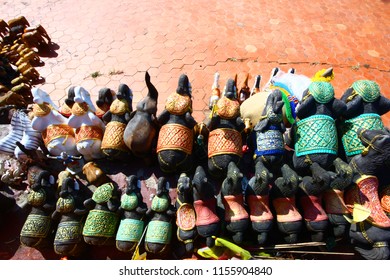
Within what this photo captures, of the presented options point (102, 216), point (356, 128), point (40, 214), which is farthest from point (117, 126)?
point (356, 128)

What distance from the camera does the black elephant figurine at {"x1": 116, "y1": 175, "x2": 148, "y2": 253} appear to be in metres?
3.27

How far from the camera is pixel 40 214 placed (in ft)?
11.2

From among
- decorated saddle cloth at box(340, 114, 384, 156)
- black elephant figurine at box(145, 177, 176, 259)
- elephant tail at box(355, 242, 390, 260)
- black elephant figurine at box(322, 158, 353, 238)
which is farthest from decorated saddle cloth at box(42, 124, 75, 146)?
elephant tail at box(355, 242, 390, 260)

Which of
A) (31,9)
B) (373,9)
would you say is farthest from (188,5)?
(373,9)

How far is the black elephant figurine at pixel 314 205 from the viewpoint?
311 cm

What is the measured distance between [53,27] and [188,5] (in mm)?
4055

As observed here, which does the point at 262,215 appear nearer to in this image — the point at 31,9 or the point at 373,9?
the point at 373,9

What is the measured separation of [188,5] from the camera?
7.93 metres

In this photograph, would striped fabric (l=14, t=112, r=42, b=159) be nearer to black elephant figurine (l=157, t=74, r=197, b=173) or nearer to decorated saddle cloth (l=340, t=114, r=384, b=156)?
black elephant figurine (l=157, t=74, r=197, b=173)

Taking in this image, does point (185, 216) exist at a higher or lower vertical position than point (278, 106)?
lower

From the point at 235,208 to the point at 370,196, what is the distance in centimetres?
171

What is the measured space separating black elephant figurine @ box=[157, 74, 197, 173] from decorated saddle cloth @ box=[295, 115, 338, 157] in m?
1.53

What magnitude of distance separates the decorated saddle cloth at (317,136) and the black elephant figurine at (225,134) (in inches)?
32.3

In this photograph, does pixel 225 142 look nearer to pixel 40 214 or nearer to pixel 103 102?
pixel 103 102
